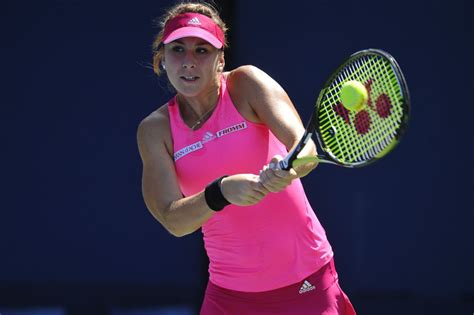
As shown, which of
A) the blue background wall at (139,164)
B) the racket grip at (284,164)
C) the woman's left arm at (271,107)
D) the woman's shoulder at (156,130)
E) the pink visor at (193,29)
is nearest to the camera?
the racket grip at (284,164)

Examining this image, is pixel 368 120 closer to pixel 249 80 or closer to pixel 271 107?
pixel 271 107

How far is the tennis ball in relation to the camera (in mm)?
2518

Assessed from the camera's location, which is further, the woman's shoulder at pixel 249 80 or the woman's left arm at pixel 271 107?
the woman's shoulder at pixel 249 80

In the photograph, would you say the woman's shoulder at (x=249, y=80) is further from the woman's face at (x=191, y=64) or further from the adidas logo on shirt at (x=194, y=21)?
the adidas logo on shirt at (x=194, y=21)

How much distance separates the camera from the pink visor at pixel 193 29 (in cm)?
284

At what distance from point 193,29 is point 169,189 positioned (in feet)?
1.71

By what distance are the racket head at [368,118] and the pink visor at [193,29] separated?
0.44 meters

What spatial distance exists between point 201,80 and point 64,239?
217 cm

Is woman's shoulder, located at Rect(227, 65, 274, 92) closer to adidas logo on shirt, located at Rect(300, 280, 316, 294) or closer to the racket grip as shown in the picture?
the racket grip

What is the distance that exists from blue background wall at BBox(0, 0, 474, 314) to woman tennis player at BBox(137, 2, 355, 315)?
1852mm

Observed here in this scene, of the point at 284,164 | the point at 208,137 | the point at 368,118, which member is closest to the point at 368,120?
the point at 368,118

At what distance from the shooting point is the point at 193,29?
2848mm

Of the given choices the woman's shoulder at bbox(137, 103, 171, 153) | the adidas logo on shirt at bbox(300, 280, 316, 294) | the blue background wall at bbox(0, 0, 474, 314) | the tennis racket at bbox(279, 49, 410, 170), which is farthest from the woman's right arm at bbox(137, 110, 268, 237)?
the blue background wall at bbox(0, 0, 474, 314)

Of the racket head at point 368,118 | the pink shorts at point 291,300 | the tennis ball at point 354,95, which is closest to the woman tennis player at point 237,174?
the pink shorts at point 291,300
